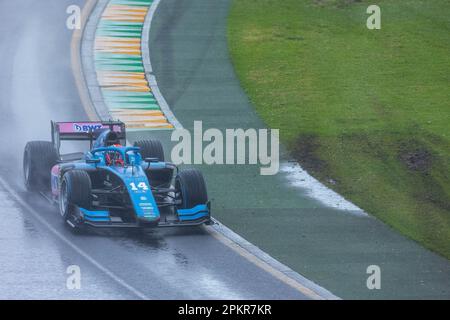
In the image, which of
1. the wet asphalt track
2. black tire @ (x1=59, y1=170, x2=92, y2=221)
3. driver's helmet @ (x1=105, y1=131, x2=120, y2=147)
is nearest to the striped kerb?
the wet asphalt track

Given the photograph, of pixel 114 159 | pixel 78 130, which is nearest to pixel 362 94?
pixel 78 130

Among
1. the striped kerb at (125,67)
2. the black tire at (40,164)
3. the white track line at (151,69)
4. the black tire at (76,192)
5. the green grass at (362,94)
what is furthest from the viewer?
the striped kerb at (125,67)

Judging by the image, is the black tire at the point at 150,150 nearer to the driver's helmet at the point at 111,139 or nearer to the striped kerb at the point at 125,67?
the driver's helmet at the point at 111,139

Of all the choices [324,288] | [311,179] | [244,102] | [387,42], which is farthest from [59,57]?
[324,288]

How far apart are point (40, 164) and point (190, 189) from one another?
11.7ft

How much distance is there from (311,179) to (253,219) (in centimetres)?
293

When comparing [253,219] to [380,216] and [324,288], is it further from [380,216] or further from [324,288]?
[324,288]

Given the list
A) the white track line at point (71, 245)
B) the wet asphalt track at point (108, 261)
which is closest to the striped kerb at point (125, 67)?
the wet asphalt track at point (108, 261)

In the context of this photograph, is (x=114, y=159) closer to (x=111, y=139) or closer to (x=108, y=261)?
(x=111, y=139)

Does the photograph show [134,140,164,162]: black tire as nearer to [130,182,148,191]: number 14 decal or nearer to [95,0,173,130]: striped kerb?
[130,182,148,191]: number 14 decal

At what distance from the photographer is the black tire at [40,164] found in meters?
21.1

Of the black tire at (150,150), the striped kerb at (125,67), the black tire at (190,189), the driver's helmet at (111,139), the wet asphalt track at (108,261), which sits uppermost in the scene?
the striped kerb at (125,67)

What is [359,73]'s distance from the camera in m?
31.1
